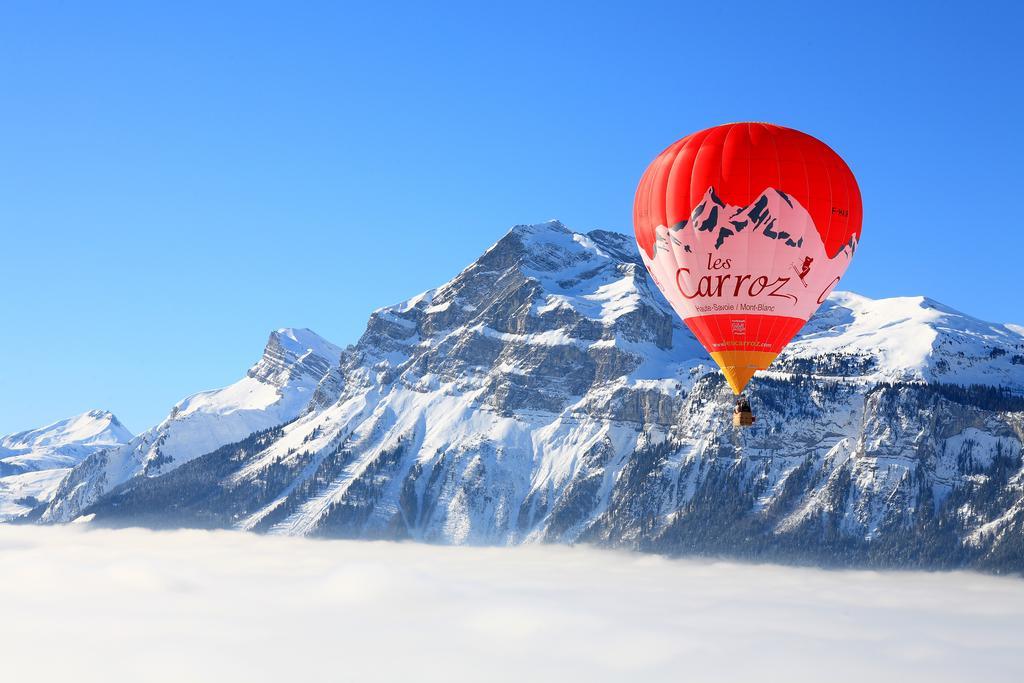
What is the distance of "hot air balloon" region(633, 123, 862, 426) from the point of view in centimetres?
13712

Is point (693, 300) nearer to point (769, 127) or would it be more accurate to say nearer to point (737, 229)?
point (737, 229)

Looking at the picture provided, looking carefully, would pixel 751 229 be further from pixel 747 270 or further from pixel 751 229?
pixel 747 270

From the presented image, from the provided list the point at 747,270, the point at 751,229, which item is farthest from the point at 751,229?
the point at 747,270

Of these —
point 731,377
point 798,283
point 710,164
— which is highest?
point 710,164

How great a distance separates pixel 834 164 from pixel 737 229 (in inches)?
474

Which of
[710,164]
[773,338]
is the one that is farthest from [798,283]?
[710,164]

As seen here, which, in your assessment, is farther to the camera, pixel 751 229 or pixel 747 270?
pixel 747 270

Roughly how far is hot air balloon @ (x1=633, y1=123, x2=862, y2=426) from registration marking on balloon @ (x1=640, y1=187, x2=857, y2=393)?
0.10 m

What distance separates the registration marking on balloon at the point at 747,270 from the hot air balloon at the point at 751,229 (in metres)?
0.10

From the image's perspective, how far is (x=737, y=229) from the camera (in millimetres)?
137250

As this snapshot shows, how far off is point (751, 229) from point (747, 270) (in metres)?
4.12

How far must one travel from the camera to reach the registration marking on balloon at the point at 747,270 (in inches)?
5399

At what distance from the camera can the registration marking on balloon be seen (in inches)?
5399

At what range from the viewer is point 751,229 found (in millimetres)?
137125
